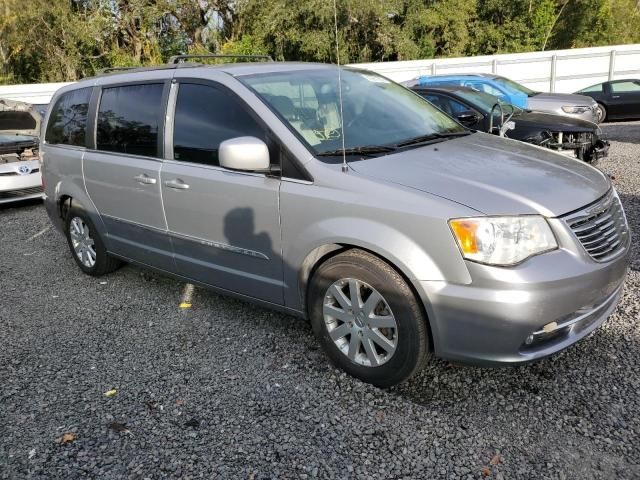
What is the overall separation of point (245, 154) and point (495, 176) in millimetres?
1390

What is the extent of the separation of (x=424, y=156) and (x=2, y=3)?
28694 mm

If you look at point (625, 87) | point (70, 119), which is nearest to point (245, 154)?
point (70, 119)

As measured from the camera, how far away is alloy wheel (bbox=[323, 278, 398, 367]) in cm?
301

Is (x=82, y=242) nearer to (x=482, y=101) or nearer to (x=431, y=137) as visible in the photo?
(x=431, y=137)

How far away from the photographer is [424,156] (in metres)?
3.28

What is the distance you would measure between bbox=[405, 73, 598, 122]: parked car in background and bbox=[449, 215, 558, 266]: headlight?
29.9 ft

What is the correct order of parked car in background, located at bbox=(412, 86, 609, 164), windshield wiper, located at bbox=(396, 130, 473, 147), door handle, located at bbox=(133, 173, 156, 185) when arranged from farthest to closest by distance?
parked car in background, located at bbox=(412, 86, 609, 164) → door handle, located at bbox=(133, 173, 156, 185) → windshield wiper, located at bbox=(396, 130, 473, 147)

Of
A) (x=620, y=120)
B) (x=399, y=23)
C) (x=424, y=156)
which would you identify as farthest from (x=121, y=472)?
(x=399, y=23)

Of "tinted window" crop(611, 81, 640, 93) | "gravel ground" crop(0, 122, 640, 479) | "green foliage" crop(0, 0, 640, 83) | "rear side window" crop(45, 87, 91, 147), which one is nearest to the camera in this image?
"gravel ground" crop(0, 122, 640, 479)

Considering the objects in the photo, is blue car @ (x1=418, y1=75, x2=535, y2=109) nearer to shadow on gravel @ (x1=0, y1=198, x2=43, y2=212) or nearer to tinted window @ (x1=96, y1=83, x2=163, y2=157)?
shadow on gravel @ (x1=0, y1=198, x2=43, y2=212)

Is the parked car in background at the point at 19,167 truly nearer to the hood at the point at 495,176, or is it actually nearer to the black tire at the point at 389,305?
the black tire at the point at 389,305

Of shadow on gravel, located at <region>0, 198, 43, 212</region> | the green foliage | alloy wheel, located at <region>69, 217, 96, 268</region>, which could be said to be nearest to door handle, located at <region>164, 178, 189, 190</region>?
alloy wheel, located at <region>69, 217, 96, 268</region>

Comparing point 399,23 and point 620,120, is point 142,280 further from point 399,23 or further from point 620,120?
point 399,23

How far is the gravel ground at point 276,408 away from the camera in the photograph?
8.53ft
